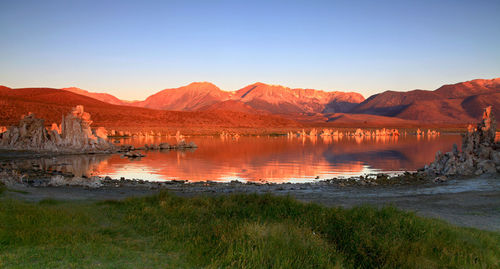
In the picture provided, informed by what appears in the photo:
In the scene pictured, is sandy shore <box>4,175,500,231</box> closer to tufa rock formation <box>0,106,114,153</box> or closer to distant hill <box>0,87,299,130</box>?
tufa rock formation <box>0,106,114,153</box>

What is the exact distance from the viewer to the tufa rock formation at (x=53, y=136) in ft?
107

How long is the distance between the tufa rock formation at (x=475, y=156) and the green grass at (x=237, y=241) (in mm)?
12223

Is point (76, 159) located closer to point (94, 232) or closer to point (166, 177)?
point (166, 177)

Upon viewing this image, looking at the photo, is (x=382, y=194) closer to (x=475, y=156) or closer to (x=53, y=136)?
(x=475, y=156)

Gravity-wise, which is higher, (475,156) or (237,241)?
(475,156)

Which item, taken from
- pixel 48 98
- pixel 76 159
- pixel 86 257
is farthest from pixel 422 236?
pixel 48 98

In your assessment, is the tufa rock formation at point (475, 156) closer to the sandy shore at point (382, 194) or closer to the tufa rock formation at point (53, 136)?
the sandy shore at point (382, 194)

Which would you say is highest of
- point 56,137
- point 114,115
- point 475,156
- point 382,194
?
point 114,115

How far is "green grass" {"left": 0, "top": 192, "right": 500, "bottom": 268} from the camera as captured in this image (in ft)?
18.8

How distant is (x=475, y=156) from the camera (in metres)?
19.6

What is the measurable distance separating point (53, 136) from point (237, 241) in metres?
32.9

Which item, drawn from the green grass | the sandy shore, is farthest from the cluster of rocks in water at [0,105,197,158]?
the green grass

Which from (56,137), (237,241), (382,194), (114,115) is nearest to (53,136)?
(56,137)

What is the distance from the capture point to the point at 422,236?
22.0 feet
